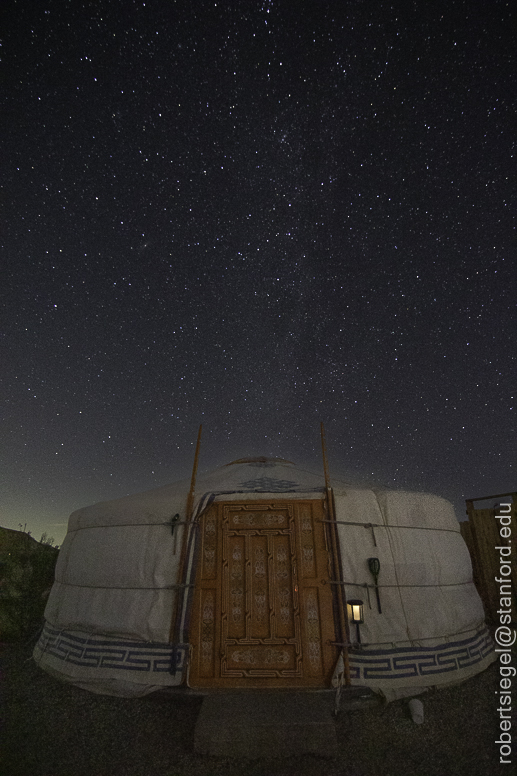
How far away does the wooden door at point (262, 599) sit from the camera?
388 cm

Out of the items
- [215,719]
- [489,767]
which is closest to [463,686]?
[489,767]

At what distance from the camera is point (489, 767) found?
2.82 m

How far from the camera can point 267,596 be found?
4.15m

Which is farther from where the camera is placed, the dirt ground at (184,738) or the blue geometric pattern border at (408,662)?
the blue geometric pattern border at (408,662)

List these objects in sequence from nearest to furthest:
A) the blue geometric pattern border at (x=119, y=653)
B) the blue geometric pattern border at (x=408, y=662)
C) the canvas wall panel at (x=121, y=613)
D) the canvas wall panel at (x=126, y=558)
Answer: the blue geometric pattern border at (x=408, y=662)
the blue geometric pattern border at (x=119, y=653)
the canvas wall panel at (x=121, y=613)
the canvas wall panel at (x=126, y=558)

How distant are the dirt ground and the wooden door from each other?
20.5 inches

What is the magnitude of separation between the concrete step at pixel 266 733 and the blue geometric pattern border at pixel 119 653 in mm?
817

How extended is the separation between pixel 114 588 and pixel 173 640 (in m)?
0.91

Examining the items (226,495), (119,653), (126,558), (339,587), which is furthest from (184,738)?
(226,495)

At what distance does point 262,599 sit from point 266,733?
47.8 inches

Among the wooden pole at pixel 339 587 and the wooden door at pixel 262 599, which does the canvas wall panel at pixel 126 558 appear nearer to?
the wooden door at pixel 262 599

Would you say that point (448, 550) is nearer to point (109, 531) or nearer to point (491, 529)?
point (491, 529)

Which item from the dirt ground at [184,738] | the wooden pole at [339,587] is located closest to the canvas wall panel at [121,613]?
the dirt ground at [184,738]

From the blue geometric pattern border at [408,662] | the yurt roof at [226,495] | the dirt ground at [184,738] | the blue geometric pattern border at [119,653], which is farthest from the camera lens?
the yurt roof at [226,495]
